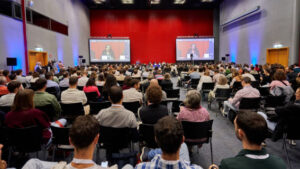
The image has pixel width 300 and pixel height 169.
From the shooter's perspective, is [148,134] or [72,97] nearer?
[148,134]

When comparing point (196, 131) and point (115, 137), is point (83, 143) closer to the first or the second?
point (115, 137)

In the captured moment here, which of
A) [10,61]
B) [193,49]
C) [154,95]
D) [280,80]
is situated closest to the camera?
[154,95]

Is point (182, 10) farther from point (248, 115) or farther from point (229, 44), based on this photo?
point (248, 115)

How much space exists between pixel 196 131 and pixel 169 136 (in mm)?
1666

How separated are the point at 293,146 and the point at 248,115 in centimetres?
303

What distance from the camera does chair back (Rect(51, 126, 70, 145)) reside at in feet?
8.80

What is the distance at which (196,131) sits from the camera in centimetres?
288

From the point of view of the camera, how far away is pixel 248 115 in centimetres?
154

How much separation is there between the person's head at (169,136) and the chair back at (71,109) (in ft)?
9.65

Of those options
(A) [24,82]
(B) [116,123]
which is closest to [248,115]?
(B) [116,123]

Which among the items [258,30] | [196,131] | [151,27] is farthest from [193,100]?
[151,27]

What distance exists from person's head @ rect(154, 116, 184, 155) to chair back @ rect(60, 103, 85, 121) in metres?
2.94

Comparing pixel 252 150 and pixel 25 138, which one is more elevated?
pixel 252 150

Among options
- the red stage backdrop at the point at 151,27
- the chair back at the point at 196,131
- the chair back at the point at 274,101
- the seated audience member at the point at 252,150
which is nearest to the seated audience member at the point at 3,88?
the chair back at the point at 196,131
